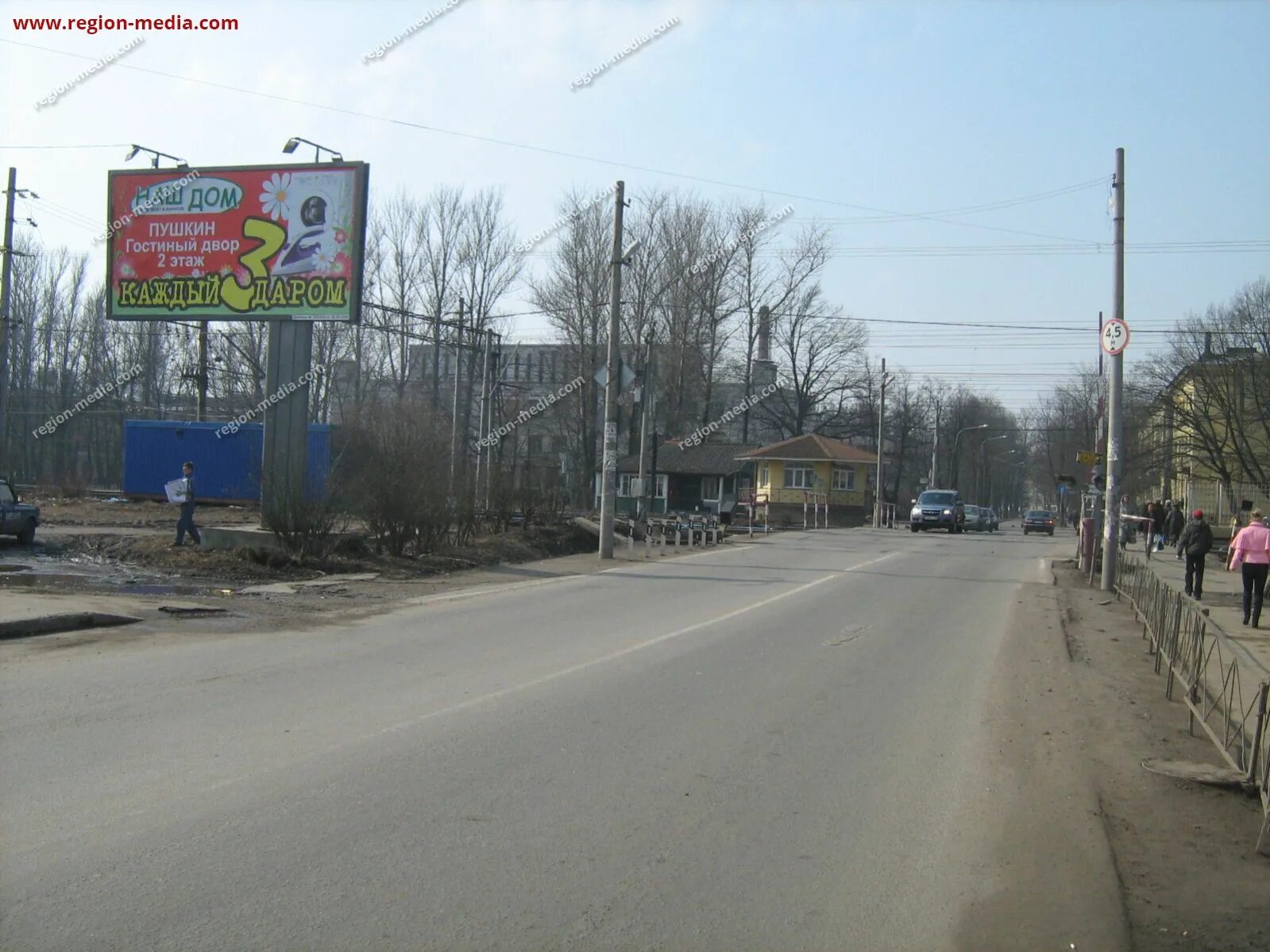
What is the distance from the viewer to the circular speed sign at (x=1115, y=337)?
66.0 feet

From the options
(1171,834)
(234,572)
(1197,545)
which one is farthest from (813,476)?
(1171,834)

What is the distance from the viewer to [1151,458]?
47156 millimetres

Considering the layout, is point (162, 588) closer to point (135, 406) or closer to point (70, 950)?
point (70, 950)

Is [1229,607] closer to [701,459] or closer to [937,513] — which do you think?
[937,513]

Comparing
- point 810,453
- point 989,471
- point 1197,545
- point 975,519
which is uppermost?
point 989,471

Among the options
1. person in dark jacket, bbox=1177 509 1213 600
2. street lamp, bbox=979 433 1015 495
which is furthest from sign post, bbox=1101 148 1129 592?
street lamp, bbox=979 433 1015 495

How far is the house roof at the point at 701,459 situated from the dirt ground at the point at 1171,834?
56.7 metres

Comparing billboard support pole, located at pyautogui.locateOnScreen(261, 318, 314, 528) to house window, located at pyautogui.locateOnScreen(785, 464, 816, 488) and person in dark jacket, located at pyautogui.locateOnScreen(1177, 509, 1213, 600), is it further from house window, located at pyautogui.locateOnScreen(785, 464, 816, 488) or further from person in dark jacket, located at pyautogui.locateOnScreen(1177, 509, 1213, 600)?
house window, located at pyautogui.locateOnScreen(785, 464, 816, 488)

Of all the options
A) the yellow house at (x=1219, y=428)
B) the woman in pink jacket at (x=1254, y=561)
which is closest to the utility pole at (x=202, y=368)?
the woman in pink jacket at (x=1254, y=561)

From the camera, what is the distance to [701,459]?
69062mm

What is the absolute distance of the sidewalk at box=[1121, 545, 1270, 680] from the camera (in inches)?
535

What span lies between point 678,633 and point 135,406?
169 ft

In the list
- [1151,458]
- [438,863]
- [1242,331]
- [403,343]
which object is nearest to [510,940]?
[438,863]

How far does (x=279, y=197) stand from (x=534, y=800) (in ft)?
65.6
